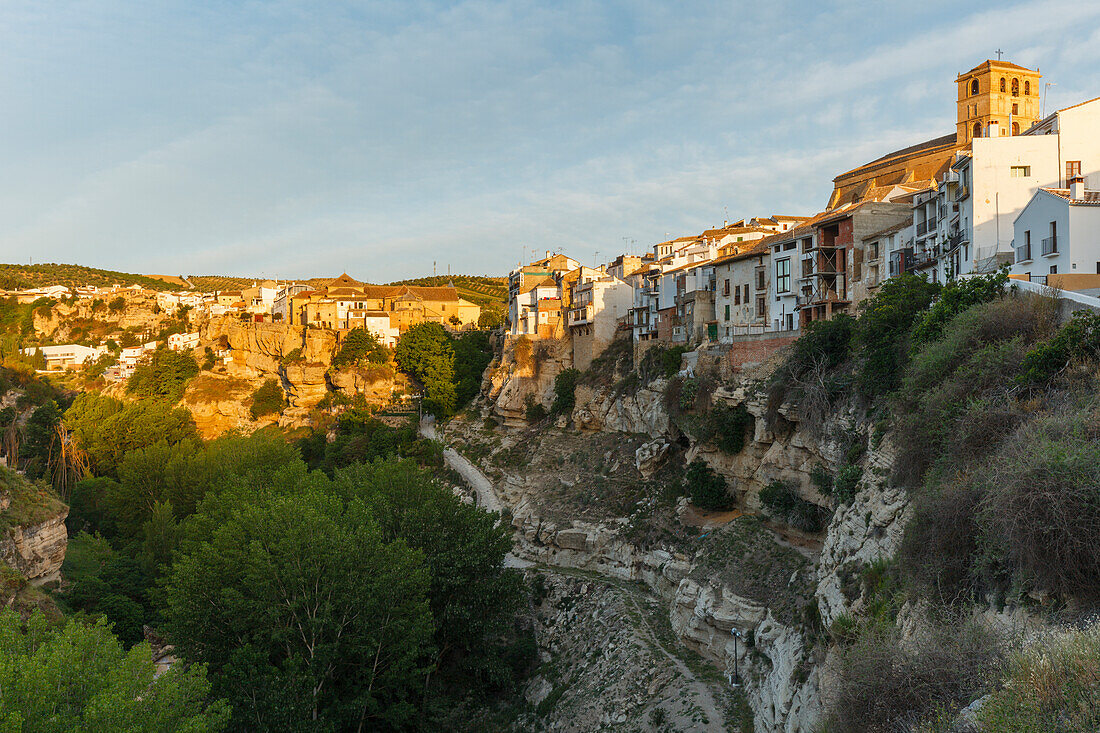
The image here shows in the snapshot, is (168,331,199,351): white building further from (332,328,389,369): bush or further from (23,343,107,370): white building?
(332,328,389,369): bush

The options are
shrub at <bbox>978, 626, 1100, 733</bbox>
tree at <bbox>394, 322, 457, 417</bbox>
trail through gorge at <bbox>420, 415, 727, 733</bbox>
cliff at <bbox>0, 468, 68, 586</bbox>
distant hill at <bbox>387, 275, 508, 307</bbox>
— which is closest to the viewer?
shrub at <bbox>978, 626, 1100, 733</bbox>

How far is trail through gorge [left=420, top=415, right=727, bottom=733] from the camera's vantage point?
21.7m

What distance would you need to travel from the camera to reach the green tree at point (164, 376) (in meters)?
69.7

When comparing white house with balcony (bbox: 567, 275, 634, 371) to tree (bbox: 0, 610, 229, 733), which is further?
white house with balcony (bbox: 567, 275, 634, 371)

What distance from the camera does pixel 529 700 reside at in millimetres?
28391

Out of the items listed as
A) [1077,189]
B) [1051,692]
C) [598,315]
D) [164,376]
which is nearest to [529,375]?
[598,315]

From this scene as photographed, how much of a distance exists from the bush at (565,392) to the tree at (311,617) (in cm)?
2576

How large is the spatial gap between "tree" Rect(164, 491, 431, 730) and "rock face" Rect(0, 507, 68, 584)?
8.07 m

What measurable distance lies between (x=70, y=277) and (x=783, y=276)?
142 m

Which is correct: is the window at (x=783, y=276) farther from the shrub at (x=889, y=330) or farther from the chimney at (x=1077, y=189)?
the chimney at (x=1077, y=189)

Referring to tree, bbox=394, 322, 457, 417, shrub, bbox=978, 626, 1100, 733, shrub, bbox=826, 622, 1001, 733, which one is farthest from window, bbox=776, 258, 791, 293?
shrub, bbox=978, 626, 1100, 733

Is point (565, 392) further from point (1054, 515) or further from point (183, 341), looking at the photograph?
point (183, 341)

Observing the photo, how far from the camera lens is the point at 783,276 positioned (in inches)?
1526

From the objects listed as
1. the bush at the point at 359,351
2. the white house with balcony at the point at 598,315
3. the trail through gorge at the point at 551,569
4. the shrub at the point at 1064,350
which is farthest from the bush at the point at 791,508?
the bush at the point at 359,351
